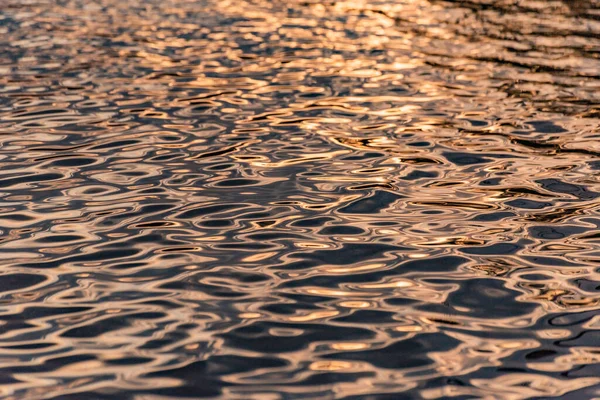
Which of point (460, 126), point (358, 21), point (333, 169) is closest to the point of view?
point (333, 169)

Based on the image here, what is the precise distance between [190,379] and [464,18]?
24815 mm

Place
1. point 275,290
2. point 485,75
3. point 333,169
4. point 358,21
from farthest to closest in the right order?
point 358,21
point 485,75
point 333,169
point 275,290

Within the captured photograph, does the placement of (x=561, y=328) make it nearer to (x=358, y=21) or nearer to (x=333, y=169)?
(x=333, y=169)

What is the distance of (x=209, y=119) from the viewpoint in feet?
Answer: 52.0

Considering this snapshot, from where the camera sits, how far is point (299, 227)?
10523 millimetres

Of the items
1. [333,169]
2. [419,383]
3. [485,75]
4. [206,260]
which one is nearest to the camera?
[419,383]

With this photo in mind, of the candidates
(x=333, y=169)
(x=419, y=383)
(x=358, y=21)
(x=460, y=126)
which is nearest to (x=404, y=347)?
(x=419, y=383)

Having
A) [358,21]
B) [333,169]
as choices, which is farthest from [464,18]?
[333,169]

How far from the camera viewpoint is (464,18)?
97.6ft

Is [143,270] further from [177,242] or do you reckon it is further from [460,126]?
[460,126]

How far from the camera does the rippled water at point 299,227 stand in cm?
730

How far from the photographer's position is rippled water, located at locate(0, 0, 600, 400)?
7305 mm

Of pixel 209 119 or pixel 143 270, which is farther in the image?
pixel 209 119

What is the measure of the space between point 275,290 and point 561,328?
109 inches
